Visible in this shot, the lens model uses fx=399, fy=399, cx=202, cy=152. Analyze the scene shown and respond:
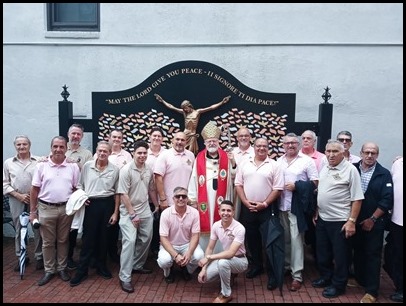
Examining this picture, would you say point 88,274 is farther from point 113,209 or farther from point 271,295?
point 271,295

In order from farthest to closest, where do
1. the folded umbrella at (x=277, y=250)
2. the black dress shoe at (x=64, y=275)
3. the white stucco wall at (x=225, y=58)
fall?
the white stucco wall at (x=225, y=58) → the black dress shoe at (x=64, y=275) → the folded umbrella at (x=277, y=250)

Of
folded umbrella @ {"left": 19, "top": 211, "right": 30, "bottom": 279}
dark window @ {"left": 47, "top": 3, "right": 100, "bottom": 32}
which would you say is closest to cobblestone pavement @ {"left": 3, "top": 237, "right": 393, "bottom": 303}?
folded umbrella @ {"left": 19, "top": 211, "right": 30, "bottom": 279}

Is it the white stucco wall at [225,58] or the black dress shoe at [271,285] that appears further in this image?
Result: the white stucco wall at [225,58]

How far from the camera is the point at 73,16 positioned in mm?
7367

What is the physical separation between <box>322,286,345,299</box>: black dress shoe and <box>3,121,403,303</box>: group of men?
Answer: 1 cm

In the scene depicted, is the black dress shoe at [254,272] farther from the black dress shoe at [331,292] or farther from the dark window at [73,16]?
the dark window at [73,16]

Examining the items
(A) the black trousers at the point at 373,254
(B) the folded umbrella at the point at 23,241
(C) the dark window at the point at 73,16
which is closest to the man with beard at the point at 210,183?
(A) the black trousers at the point at 373,254

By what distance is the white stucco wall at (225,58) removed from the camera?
6797 mm

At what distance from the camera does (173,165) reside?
5336 mm

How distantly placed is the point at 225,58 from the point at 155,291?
4046 millimetres

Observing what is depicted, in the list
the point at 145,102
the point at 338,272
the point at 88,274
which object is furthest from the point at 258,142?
the point at 88,274

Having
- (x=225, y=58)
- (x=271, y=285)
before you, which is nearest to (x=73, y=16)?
(x=225, y=58)

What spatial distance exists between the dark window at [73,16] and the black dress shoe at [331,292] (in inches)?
222

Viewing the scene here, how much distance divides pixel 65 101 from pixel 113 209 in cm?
227
